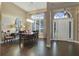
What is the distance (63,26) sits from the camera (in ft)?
10.3

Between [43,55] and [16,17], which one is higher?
[16,17]

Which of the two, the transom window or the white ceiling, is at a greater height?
the white ceiling

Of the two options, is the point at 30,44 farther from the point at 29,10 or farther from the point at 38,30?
the point at 29,10

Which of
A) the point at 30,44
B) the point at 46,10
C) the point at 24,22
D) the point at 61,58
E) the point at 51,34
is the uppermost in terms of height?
the point at 46,10

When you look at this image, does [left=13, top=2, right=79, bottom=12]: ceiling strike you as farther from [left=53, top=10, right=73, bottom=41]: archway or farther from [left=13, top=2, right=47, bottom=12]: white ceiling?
[left=53, top=10, right=73, bottom=41]: archway

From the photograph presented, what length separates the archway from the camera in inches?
123

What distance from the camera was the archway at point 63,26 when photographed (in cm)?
312

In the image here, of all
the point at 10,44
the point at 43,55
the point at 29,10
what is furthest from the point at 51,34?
the point at 10,44

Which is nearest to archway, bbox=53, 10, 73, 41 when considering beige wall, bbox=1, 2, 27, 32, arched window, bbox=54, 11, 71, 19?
arched window, bbox=54, 11, 71, 19

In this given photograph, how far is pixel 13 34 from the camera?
10.4 ft

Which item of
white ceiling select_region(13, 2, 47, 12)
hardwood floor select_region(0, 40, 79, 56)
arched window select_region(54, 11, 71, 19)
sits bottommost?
hardwood floor select_region(0, 40, 79, 56)

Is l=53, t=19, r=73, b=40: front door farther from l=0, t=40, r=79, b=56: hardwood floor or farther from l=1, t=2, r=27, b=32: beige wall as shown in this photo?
l=1, t=2, r=27, b=32: beige wall

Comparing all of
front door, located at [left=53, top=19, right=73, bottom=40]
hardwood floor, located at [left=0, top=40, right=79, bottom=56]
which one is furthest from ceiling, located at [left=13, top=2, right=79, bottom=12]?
hardwood floor, located at [left=0, top=40, right=79, bottom=56]

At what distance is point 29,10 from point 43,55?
1.05 m
